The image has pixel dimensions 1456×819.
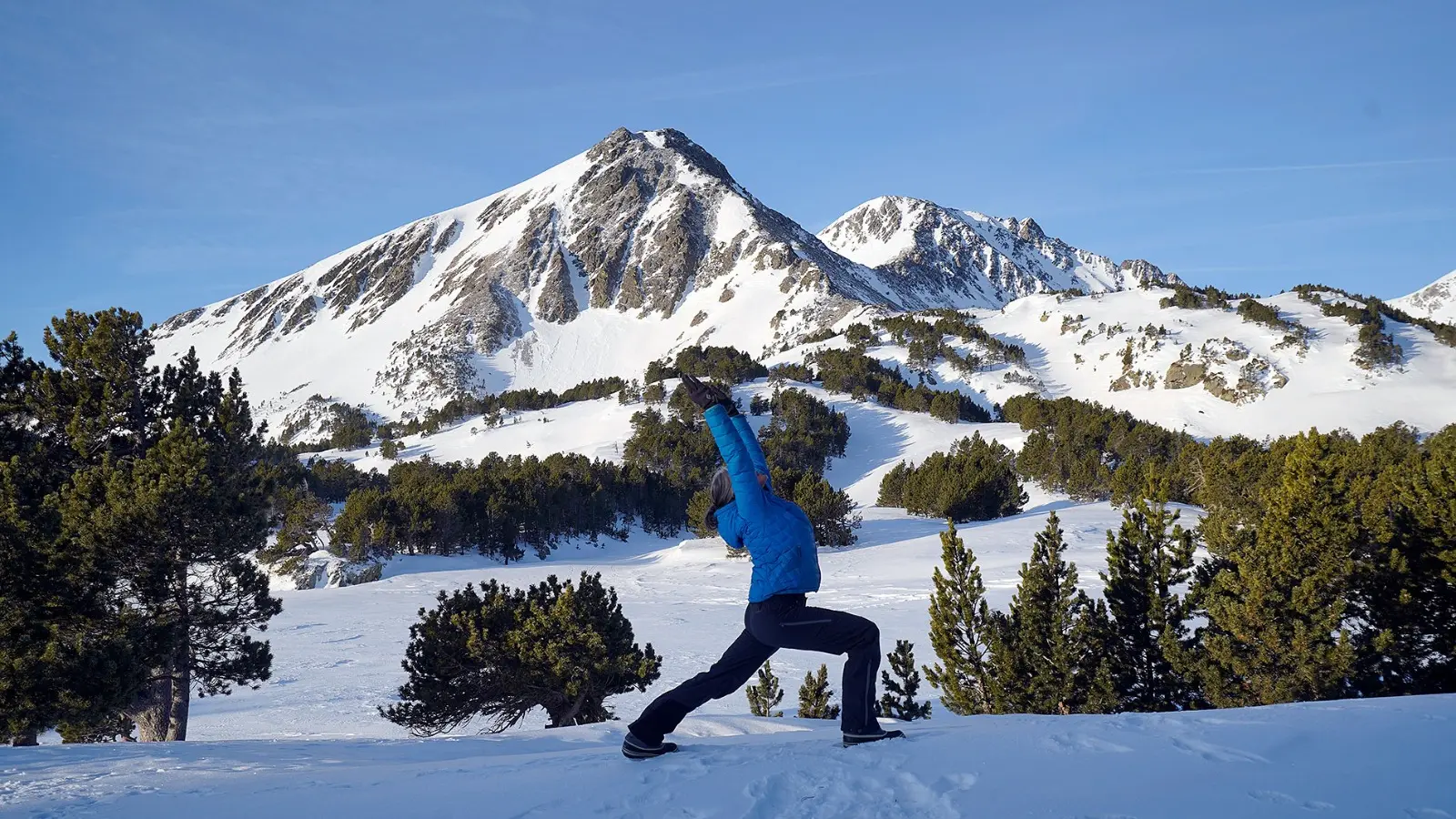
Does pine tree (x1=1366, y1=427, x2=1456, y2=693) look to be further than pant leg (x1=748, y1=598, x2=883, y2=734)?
Yes

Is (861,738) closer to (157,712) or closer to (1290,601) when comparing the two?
(1290,601)

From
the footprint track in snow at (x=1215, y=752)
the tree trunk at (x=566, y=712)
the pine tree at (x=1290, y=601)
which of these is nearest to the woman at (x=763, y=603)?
the footprint track in snow at (x=1215, y=752)

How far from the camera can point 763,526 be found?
4.29 m

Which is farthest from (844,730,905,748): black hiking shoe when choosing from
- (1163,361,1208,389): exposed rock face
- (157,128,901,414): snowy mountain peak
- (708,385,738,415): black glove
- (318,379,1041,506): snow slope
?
(157,128,901,414): snowy mountain peak

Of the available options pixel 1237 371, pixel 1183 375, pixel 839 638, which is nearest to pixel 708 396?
pixel 839 638

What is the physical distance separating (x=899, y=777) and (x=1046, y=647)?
6513 millimetres

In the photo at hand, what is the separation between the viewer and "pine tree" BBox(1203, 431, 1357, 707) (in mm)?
8195

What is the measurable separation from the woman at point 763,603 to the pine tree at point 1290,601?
622 cm

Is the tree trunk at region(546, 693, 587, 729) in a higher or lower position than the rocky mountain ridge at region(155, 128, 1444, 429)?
lower

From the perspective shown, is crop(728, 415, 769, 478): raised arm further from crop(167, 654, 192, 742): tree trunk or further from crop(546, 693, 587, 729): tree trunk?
crop(167, 654, 192, 742): tree trunk

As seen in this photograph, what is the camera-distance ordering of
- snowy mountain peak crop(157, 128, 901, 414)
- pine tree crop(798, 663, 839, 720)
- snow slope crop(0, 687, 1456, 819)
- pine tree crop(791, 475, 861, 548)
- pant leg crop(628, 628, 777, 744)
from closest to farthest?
snow slope crop(0, 687, 1456, 819) < pant leg crop(628, 628, 777, 744) < pine tree crop(798, 663, 839, 720) < pine tree crop(791, 475, 861, 548) < snowy mountain peak crop(157, 128, 901, 414)

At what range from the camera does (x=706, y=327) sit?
356 feet

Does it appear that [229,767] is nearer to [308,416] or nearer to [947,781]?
[947,781]

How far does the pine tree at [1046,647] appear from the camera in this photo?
9.21 m
